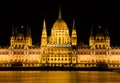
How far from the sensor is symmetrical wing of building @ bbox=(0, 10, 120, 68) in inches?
5728

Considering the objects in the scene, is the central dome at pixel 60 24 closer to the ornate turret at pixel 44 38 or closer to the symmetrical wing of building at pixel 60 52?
the symmetrical wing of building at pixel 60 52

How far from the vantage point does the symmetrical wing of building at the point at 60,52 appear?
145500 mm

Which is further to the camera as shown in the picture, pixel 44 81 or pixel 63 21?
pixel 63 21

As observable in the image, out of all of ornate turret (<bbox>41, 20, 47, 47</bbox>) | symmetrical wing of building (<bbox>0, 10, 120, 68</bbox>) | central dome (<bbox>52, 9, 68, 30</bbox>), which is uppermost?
central dome (<bbox>52, 9, 68, 30</bbox>)

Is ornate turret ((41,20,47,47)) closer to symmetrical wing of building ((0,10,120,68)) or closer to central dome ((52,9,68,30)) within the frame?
symmetrical wing of building ((0,10,120,68))

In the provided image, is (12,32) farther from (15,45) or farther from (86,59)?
(86,59)

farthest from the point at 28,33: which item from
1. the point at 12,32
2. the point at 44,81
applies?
the point at 44,81

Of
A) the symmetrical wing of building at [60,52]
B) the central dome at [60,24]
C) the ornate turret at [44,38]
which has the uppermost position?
the central dome at [60,24]

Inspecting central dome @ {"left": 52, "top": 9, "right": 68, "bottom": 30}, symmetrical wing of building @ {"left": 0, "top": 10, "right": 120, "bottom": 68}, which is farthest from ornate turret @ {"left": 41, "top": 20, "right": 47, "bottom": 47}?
central dome @ {"left": 52, "top": 9, "right": 68, "bottom": 30}

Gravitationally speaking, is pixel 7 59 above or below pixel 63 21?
below

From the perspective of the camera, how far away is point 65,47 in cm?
14675

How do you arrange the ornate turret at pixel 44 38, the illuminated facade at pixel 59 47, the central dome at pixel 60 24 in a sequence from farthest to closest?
the central dome at pixel 60 24
the ornate turret at pixel 44 38
the illuminated facade at pixel 59 47

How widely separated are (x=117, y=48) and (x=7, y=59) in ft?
88.1

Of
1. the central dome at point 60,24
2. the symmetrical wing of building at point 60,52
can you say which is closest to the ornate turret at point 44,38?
the symmetrical wing of building at point 60,52
